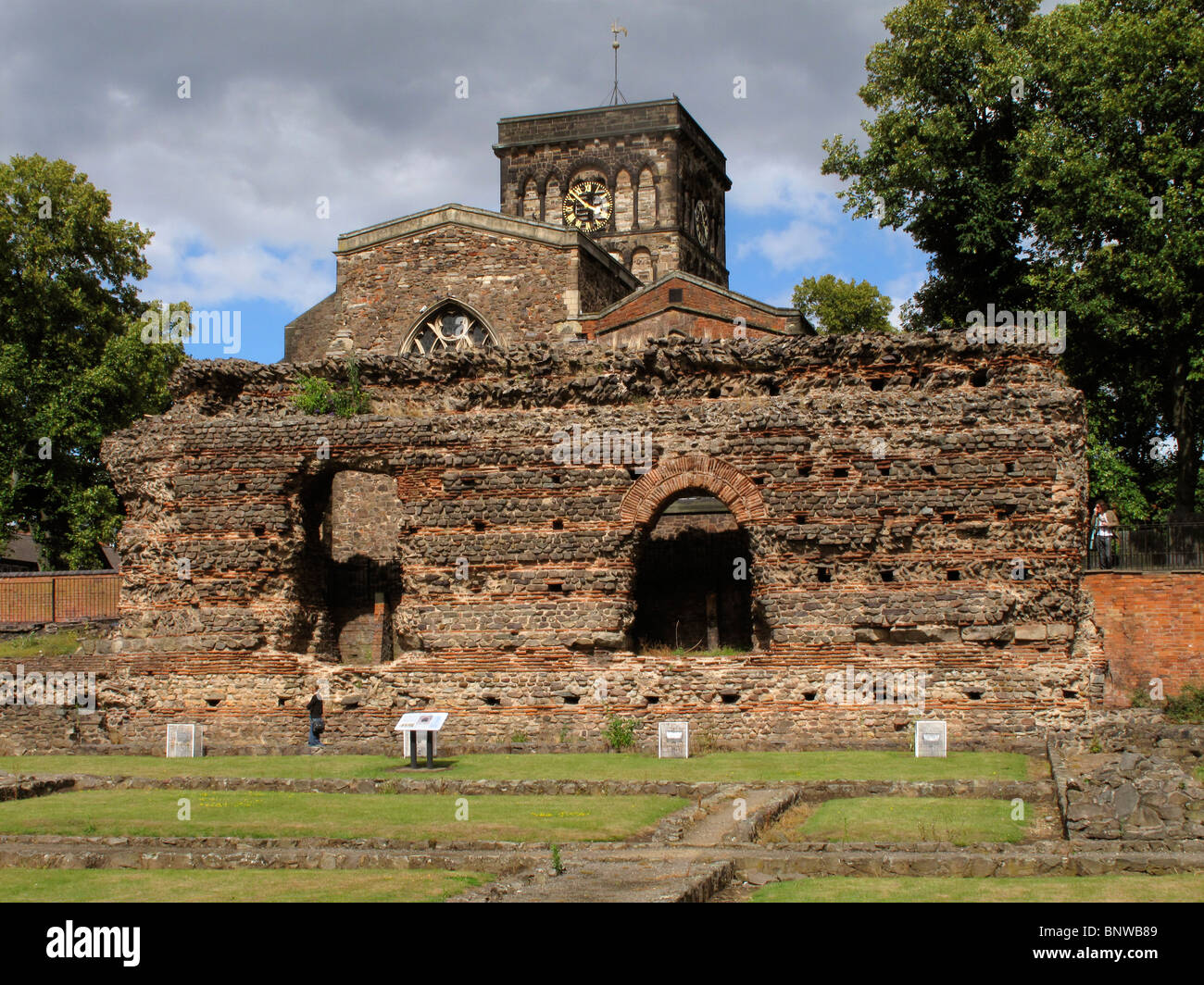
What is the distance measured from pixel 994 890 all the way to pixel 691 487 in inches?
382

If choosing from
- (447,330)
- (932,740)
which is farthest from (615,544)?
(447,330)

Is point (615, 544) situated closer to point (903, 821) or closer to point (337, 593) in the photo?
point (337, 593)

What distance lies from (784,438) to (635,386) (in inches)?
98.1

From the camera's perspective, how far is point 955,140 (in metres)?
27.5

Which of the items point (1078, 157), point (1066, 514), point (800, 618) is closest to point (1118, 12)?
point (1078, 157)

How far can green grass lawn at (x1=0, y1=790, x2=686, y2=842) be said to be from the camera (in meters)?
10.2

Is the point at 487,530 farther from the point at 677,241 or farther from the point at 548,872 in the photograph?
the point at 677,241

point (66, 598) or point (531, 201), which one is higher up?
point (531, 201)

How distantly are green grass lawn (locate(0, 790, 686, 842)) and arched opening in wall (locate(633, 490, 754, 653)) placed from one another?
738cm

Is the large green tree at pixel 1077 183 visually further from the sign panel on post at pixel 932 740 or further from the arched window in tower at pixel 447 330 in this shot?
the sign panel on post at pixel 932 740

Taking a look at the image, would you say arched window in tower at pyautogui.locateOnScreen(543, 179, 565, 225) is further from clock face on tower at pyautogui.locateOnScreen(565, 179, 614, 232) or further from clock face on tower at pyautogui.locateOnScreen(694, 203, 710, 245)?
clock face on tower at pyautogui.locateOnScreen(694, 203, 710, 245)

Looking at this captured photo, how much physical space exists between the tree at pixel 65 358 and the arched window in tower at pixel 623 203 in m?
19.3

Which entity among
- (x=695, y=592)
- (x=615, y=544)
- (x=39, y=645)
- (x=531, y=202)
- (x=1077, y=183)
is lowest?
(x=39, y=645)

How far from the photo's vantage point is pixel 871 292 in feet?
146
